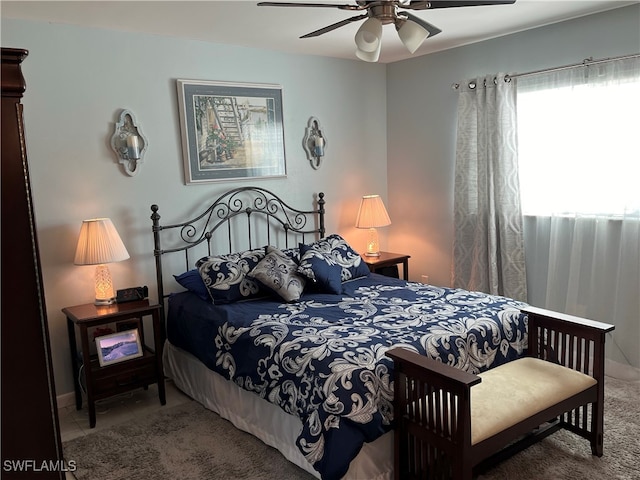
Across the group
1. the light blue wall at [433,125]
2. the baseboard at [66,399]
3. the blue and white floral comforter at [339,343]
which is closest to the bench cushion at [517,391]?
the blue and white floral comforter at [339,343]

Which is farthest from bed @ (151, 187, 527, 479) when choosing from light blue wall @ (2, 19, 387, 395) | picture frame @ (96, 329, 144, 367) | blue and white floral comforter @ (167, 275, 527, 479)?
picture frame @ (96, 329, 144, 367)

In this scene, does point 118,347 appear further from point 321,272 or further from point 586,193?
point 586,193

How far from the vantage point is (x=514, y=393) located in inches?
93.4

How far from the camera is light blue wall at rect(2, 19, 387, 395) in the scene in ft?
10.6

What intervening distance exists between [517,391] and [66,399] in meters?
2.87

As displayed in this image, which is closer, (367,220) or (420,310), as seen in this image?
(420,310)

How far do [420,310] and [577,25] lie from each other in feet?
7.74

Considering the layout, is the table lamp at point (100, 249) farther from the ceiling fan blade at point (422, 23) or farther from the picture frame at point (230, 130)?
the ceiling fan blade at point (422, 23)

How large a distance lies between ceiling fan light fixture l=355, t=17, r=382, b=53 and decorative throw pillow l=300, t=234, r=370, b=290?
1669 millimetres

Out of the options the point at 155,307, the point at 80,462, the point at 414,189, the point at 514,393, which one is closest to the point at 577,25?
the point at 414,189

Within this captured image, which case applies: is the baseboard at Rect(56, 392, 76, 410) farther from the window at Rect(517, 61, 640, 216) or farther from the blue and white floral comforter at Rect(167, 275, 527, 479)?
the window at Rect(517, 61, 640, 216)

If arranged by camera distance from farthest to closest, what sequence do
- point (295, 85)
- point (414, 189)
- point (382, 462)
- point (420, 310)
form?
point (414, 189) < point (295, 85) < point (420, 310) < point (382, 462)

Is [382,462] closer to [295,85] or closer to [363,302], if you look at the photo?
[363,302]

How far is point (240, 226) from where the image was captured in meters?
4.17
